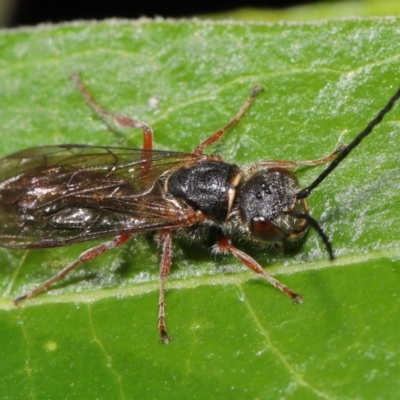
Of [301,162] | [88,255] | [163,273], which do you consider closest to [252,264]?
[163,273]

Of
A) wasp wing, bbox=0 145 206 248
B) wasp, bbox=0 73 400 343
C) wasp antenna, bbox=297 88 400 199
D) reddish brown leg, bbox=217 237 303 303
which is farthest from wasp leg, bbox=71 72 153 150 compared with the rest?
wasp antenna, bbox=297 88 400 199

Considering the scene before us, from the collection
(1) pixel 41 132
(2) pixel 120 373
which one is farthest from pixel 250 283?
(1) pixel 41 132

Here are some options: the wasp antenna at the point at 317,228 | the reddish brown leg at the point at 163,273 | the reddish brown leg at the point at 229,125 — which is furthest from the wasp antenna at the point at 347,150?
the reddish brown leg at the point at 163,273

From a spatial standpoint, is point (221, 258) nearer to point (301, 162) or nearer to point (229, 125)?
point (301, 162)

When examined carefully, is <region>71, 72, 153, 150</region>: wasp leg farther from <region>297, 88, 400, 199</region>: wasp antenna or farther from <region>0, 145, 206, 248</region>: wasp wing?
<region>297, 88, 400, 199</region>: wasp antenna

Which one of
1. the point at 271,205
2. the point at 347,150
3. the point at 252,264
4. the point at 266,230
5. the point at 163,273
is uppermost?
the point at 347,150
